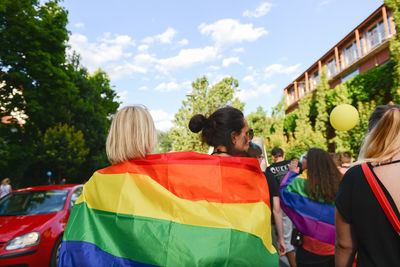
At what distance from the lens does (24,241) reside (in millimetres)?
4859

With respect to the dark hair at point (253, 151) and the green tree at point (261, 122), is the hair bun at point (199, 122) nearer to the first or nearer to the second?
the dark hair at point (253, 151)

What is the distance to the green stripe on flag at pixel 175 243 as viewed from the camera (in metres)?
1.78

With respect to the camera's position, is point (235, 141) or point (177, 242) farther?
point (235, 141)

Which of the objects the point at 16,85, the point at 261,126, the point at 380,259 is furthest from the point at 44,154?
the point at 261,126

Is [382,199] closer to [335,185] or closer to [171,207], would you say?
[171,207]

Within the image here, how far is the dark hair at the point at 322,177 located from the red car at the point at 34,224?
4.49 m

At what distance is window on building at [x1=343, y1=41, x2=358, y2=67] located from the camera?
27547 millimetres

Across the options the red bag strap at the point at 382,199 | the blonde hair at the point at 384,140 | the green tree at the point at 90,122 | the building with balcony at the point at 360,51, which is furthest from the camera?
the green tree at the point at 90,122

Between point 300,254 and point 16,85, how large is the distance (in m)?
15.4

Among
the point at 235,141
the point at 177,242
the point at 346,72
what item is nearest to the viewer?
the point at 177,242

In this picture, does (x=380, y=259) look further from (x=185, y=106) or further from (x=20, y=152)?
(x=185, y=106)

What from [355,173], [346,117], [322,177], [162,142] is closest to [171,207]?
[355,173]

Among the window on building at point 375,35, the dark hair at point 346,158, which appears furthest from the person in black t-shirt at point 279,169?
the window on building at point 375,35

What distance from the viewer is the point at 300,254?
11.6ft
